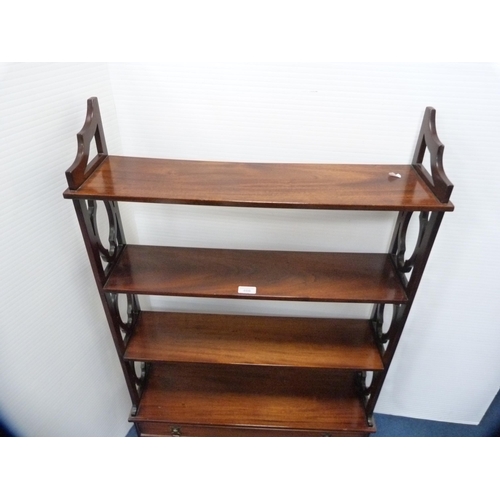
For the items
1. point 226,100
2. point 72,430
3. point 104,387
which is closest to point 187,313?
point 104,387

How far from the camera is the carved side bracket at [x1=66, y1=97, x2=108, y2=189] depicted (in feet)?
2.94

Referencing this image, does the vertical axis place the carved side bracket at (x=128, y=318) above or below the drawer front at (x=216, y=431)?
above

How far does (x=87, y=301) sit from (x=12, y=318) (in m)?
0.28

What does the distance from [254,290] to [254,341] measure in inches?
12.5

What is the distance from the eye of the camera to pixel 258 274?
3.75ft

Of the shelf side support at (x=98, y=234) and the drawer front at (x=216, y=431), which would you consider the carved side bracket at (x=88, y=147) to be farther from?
the drawer front at (x=216, y=431)

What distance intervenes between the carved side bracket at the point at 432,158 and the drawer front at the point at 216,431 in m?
0.93

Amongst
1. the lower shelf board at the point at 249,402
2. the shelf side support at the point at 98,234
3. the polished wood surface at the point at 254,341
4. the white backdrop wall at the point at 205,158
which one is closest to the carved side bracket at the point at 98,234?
the shelf side support at the point at 98,234

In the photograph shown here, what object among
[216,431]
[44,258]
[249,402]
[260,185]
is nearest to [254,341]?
[249,402]

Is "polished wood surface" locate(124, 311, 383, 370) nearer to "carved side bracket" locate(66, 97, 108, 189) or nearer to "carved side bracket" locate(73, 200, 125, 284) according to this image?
"carved side bracket" locate(73, 200, 125, 284)

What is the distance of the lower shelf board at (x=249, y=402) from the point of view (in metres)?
1.37

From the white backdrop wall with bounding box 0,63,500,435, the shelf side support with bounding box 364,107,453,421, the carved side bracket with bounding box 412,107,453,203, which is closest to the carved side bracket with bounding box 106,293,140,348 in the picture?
the white backdrop wall with bounding box 0,63,500,435

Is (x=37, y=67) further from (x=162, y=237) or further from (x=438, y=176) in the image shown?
(x=438, y=176)

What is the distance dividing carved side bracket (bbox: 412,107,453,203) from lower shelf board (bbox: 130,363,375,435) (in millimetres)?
822
